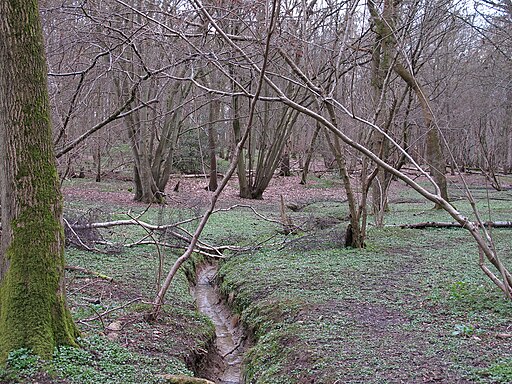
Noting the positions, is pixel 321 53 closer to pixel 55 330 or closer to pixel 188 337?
pixel 188 337

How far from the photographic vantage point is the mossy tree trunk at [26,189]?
3.94 meters

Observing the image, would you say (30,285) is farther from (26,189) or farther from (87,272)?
(87,272)

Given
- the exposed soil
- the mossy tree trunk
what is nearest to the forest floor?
the exposed soil

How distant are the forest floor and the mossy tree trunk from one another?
28 cm

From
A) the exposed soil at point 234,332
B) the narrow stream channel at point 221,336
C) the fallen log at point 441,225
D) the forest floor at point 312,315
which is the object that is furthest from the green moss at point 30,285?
the fallen log at point 441,225

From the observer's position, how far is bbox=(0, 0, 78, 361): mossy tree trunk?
12.9 ft

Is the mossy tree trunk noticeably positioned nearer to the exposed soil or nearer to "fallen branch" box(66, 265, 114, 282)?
the exposed soil

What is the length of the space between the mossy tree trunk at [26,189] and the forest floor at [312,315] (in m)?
0.28

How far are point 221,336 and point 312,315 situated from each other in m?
1.73

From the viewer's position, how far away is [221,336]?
7.21 meters

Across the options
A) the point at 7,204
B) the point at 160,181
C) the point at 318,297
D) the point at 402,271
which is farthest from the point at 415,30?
the point at 160,181

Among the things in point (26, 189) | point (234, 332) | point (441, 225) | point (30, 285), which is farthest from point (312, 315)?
point (441, 225)

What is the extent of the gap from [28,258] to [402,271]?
5778mm

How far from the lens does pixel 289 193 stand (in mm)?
24922
